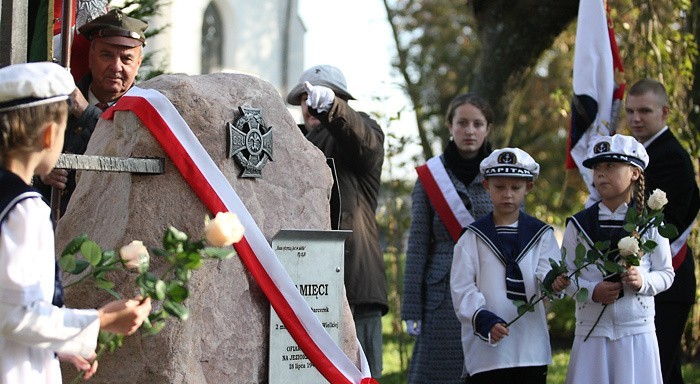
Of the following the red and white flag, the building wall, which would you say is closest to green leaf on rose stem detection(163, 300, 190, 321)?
the red and white flag

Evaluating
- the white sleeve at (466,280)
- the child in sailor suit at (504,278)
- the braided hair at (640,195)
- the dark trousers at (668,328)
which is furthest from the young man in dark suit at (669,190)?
the white sleeve at (466,280)

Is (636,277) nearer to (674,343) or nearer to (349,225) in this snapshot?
(674,343)

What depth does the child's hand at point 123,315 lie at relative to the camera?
3.12 metres

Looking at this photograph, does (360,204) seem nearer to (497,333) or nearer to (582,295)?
(497,333)

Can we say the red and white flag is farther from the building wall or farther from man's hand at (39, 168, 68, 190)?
the building wall

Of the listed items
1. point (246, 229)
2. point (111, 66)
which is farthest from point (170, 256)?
point (111, 66)

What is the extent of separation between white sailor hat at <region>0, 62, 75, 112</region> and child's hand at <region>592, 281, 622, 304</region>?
310 cm

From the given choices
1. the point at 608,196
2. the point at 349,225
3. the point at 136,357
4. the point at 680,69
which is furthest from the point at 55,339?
the point at 680,69

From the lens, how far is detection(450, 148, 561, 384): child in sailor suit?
5.33m

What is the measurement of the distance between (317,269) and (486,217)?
133cm

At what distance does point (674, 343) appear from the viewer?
602 cm

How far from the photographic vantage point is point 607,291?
5301 mm

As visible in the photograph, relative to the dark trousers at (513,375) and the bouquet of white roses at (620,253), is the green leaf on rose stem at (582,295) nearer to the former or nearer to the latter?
the bouquet of white roses at (620,253)

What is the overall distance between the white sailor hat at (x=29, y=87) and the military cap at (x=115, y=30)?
71.8 inches
